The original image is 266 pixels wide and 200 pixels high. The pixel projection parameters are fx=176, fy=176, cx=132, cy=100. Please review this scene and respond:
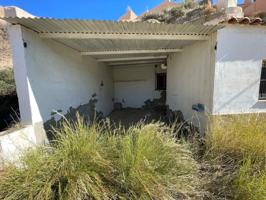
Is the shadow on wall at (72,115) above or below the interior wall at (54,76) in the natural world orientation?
below

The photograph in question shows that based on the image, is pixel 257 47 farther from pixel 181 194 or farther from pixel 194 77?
pixel 181 194

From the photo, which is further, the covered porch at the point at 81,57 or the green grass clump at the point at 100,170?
the covered porch at the point at 81,57

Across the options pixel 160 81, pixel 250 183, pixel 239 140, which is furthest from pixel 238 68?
pixel 160 81

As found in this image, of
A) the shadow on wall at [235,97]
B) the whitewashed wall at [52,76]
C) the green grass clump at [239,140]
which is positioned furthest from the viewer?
the shadow on wall at [235,97]

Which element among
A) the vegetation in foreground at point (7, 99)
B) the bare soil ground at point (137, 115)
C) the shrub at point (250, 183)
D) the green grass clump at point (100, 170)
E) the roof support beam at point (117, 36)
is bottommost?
the bare soil ground at point (137, 115)

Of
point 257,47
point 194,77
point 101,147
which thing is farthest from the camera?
point 194,77

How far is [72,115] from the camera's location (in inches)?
217

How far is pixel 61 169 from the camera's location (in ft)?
7.63

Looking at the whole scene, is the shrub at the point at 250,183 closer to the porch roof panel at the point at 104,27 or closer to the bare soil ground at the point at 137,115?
the porch roof panel at the point at 104,27

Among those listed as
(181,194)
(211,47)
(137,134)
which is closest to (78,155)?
(137,134)

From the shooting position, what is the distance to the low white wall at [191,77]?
500cm

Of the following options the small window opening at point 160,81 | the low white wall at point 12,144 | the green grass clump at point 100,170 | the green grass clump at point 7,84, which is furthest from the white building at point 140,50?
the small window opening at point 160,81

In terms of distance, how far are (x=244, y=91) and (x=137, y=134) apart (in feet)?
12.6

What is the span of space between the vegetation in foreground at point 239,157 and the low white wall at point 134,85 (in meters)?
7.42
